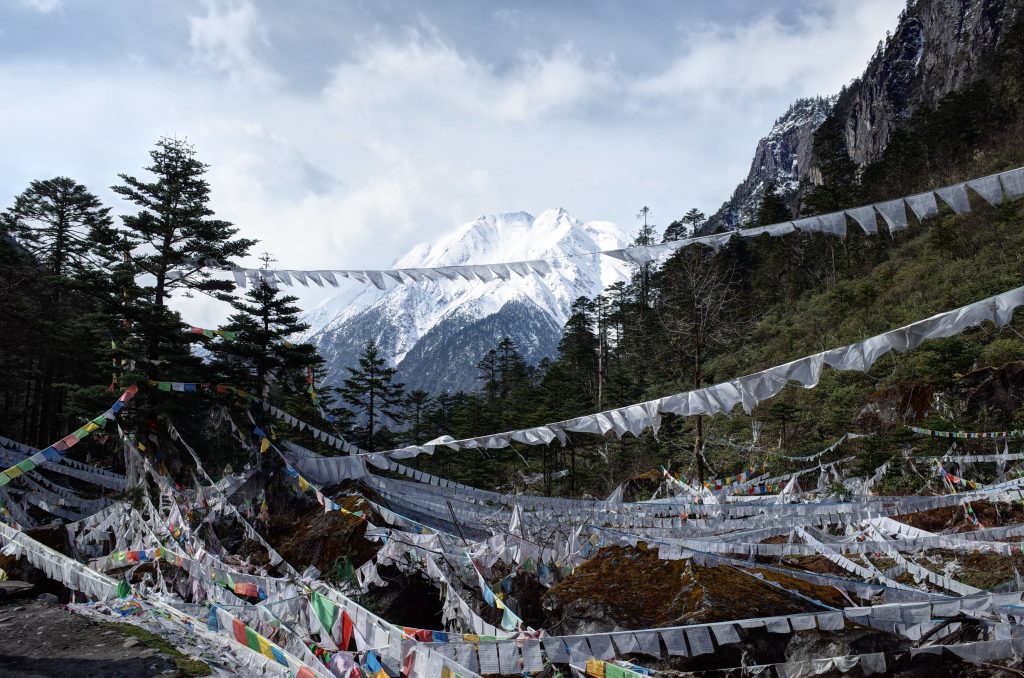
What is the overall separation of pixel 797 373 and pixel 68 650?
33.9 feet

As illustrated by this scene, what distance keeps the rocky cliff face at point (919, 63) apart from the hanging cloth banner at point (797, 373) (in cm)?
7202

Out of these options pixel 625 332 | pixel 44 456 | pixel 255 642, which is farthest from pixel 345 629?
pixel 625 332

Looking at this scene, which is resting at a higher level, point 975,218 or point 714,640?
point 975,218

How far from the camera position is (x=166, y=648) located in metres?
8.11

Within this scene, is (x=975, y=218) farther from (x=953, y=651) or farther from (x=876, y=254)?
(x=953, y=651)

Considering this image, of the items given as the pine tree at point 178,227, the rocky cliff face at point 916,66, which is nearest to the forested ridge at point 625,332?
the pine tree at point 178,227

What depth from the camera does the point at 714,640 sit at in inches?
233

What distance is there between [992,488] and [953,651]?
9.11 m

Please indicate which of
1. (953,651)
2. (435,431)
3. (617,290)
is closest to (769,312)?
(617,290)

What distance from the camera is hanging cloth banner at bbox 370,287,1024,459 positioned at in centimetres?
776

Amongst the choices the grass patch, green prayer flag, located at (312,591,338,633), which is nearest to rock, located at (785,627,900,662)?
green prayer flag, located at (312,591,338,633)

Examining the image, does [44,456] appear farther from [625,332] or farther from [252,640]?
[625,332]

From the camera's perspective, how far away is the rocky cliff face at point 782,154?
142000mm

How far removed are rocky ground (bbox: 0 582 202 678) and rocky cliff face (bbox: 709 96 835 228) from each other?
14052 centimetres
